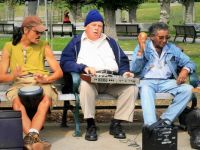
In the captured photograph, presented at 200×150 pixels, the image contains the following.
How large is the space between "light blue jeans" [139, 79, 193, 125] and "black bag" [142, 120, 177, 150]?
1.08 ft

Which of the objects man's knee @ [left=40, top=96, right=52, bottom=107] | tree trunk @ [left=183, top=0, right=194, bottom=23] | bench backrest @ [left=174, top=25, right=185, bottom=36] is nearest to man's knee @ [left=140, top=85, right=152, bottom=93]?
man's knee @ [left=40, top=96, right=52, bottom=107]

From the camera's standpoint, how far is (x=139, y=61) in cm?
648

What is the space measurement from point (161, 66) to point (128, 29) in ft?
70.4

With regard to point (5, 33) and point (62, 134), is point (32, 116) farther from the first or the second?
point (5, 33)

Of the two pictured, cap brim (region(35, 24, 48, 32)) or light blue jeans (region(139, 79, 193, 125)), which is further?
cap brim (region(35, 24, 48, 32))

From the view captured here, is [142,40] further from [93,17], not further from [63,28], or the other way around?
[63,28]

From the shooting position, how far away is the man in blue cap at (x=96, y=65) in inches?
249

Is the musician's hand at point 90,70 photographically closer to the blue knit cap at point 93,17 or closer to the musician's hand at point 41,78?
the musician's hand at point 41,78

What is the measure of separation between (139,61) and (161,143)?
4.13ft

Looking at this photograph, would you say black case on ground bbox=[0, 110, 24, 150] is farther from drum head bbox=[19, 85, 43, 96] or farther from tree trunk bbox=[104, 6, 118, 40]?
tree trunk bbox=[104, 6, 118, 40]

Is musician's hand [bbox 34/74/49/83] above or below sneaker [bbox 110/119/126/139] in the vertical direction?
above

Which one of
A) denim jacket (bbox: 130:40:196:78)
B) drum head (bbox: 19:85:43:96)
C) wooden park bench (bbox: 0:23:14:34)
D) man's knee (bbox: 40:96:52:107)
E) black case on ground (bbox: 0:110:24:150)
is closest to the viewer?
black case on ground (bbox: 0:110:24:150)

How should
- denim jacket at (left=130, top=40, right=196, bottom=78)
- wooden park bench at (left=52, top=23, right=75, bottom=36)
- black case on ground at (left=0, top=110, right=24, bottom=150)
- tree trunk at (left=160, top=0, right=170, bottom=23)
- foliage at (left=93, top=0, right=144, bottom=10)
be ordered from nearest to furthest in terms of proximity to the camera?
black case on ground at (left=0, top=110, right=24, bottom=150) < denim jacket at (left=130, top=40, right=196, bottom=78) < tree trunk at (left=160, top=0, right=170, bottom=23) < foliage at (left=93, top=0, right=144, bottom=10) < wooden park bench at (left=52, top=23, right=75, bottom=36)

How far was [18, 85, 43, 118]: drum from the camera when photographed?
5.75 metres
